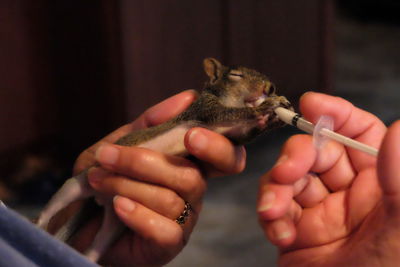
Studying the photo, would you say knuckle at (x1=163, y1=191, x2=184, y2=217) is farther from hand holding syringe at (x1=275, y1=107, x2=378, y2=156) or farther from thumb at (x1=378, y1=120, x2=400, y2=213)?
thumb at (x1=378, y1=120, x2=400, y2=213)

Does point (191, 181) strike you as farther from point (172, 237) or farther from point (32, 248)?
point (32, 248)

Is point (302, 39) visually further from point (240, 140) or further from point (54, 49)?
point (240, 140)

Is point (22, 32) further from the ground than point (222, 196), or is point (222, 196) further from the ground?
point (22, 32)

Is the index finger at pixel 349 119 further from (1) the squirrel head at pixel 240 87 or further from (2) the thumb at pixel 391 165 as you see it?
(2) the thumb at pixel 391 165

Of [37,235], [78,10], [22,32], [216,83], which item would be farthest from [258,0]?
[37,235]

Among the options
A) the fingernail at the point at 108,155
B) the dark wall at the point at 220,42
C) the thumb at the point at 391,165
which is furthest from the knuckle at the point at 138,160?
the dark wall at the point at 220,42
